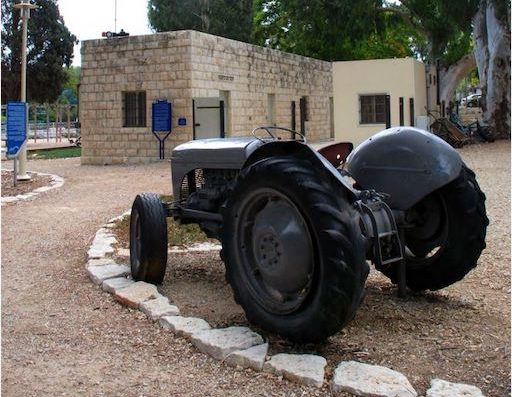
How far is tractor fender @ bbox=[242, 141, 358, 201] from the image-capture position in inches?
133

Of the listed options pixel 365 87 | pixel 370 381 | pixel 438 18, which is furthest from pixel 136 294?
pixel 438 18

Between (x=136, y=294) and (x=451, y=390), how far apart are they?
8.17 ft

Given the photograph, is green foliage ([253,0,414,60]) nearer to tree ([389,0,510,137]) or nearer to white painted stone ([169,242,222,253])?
tree ([389,0,510,137])

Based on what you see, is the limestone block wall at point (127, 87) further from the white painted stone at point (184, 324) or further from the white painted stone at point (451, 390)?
the white painted stone at point (451, 390)

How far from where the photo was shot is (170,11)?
45.6 meters

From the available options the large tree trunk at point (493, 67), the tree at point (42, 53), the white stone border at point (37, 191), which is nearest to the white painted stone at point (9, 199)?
the white stone border at point (37, 191)

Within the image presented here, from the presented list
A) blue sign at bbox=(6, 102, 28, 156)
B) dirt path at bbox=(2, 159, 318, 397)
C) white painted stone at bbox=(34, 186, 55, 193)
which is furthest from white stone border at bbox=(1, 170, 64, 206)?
dirt path at bbox=(2, 159, 318, 397)

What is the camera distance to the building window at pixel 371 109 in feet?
68.0

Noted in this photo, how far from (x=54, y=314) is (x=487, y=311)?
9.61 feet

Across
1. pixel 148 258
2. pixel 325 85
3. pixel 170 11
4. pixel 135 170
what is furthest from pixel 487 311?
pixel 170 11

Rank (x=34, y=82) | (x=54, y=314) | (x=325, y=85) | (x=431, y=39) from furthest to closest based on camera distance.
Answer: (x=34, y=82) → (x=325, y=85) → (x=431, y=39) → (x=54, y=314)

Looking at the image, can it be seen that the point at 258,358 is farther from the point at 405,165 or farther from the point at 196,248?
the point at 196,248

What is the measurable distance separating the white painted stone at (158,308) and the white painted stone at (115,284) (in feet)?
1.64

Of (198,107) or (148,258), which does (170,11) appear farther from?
(148,258)
